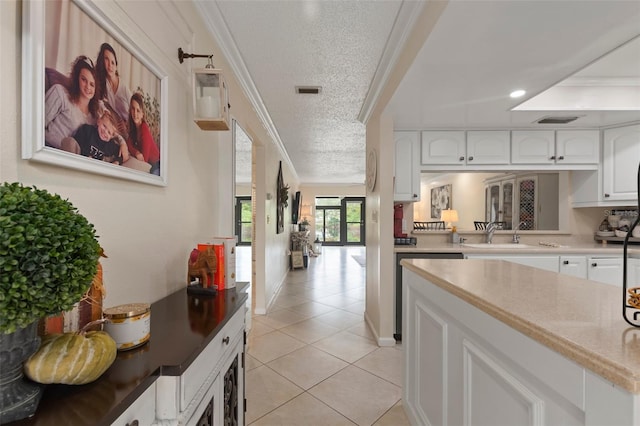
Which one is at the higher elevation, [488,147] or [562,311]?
[488,147]

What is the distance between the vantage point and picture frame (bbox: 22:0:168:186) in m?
0.68

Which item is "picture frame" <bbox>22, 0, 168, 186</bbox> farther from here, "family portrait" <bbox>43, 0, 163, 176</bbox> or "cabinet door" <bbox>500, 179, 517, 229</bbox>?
"cabinet door" <bbox>500, 179, 517, 229</bbox>

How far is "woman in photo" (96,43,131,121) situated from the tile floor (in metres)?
1.84

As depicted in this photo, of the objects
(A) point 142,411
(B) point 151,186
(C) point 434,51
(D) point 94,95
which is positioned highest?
(C) point 434,51

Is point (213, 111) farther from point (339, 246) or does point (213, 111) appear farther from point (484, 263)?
point (339, 246)

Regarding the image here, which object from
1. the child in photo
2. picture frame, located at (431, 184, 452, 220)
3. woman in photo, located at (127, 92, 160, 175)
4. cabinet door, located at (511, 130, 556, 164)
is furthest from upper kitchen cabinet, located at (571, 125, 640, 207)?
the child in photo

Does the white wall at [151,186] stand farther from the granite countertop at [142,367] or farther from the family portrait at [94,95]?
the granite countertop at [142,367]

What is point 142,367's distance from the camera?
0.70 m

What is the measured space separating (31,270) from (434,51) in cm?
195

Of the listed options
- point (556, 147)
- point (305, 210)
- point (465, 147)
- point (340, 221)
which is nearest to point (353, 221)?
point (340, 221)

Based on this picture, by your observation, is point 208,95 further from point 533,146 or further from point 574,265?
point 574,265

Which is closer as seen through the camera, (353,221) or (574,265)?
(574,265)

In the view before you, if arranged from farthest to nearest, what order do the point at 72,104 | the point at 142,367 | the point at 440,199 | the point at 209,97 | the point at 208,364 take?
1. the point at 440,199
2. the point at 209,97
3. the point at 208,364
4. the point at 72,104
5. the point at 142,367

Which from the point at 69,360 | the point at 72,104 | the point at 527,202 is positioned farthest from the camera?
the point at 527,202
